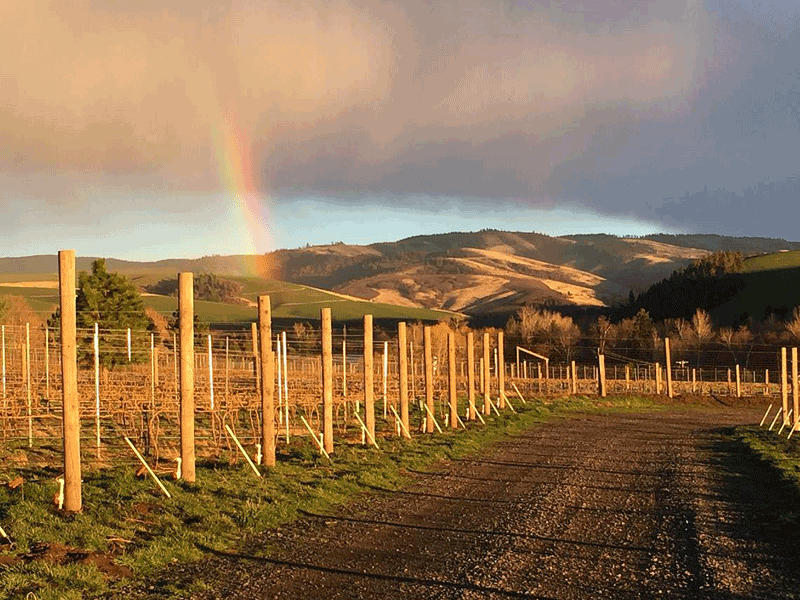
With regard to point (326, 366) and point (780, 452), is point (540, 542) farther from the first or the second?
point (780, 452)

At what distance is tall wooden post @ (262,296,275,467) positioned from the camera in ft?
58.3

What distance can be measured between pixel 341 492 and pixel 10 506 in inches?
213

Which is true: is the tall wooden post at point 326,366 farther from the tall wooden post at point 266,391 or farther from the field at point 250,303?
the field at point 250,303

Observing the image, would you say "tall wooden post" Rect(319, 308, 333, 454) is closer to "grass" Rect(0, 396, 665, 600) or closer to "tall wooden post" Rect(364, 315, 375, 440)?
"grass" Rect(0, 396, 665, 600)

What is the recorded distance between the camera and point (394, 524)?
1292 cm

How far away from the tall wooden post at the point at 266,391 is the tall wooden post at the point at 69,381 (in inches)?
210

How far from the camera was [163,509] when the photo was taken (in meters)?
12.7

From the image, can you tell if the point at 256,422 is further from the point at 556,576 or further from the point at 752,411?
the point at 752,411

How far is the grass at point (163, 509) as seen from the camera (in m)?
9.49

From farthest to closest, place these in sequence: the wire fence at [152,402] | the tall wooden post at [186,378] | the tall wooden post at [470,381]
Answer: the tall wooden post at [470,381] < the wire fence at [152,402] < the tall wooden post at [186,378]

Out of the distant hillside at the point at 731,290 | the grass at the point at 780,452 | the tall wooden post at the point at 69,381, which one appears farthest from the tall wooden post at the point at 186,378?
the distant hillside at the point at 731,290

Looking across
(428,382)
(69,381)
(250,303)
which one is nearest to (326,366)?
(428,382)

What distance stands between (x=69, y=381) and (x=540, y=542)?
6.71 metres

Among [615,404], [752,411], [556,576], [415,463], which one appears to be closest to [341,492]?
[415,463]
